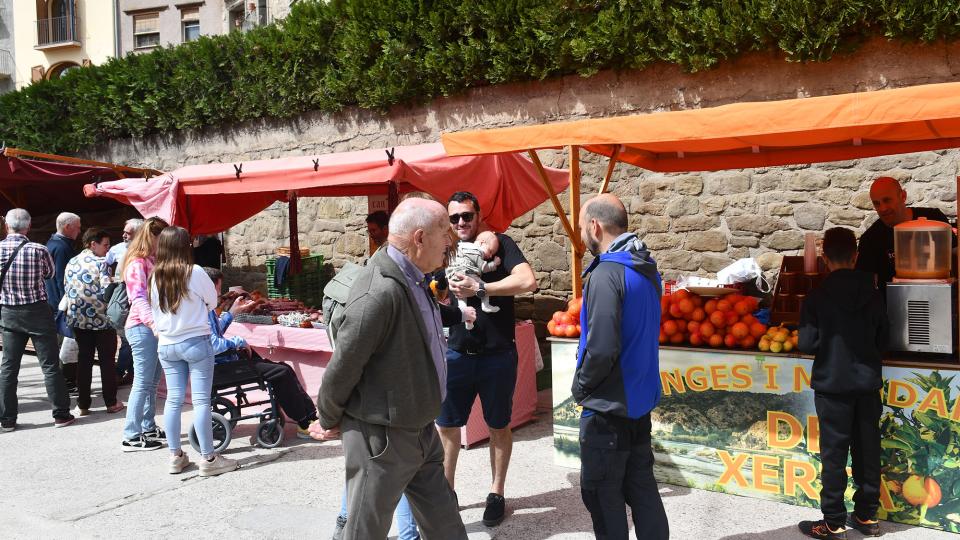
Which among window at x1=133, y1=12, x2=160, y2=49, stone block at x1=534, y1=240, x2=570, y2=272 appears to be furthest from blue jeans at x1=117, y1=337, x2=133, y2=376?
window at x1=133, y1=12, x2=160, y2=49

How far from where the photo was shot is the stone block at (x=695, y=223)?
833cm

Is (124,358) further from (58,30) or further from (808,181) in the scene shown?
(58,30)

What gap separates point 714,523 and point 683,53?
5394 millimetres

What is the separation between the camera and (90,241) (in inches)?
273

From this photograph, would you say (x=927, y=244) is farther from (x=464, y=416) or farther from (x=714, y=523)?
(x=464, y=416)

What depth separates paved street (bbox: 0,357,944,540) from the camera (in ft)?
14.0

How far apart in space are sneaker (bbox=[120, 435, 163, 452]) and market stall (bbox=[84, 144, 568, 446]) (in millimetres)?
1221

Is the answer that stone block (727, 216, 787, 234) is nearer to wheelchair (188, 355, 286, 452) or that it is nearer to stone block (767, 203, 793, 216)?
stone block (767, 203, 793, 216)

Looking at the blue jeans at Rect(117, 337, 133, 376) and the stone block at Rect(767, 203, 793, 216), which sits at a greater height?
the stone block at Rect(767, 203, 793, 216)

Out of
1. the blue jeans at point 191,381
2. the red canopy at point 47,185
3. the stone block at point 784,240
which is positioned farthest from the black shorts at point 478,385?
the red canopy at point 47,185

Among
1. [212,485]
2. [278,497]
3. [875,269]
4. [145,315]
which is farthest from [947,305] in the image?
[145,315]

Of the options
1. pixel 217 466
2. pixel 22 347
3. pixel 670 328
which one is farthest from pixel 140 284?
pixel 670 328

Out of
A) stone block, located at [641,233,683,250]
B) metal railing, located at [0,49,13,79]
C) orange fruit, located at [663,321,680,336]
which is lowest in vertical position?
orange fruit, located at [663,321,680,336]

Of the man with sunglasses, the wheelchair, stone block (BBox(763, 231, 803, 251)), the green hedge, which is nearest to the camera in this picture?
the man with sunglasses
